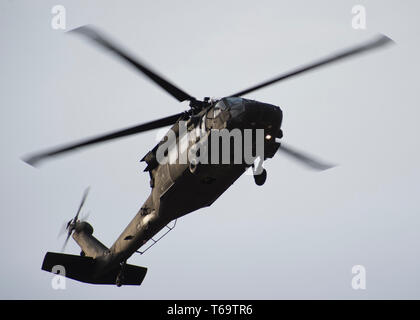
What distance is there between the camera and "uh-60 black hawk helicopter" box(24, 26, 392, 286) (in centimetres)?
1500

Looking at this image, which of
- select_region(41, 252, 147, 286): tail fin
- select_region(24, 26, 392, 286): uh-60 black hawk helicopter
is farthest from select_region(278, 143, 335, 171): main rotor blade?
Answer: select_region(41, 252, 147, 286): tail fin

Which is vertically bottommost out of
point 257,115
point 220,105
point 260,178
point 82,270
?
point 82,270

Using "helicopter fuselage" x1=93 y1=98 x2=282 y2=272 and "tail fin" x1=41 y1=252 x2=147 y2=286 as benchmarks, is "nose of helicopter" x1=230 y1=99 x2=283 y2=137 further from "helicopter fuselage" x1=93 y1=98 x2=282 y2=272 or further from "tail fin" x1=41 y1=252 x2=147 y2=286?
"tail fin" x1=41 y1=252 x2=147 y2=286

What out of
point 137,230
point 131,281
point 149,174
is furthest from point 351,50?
point 131,281

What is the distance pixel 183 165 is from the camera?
16516mm

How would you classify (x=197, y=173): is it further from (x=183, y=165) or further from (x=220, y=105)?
(x=220, y=105)

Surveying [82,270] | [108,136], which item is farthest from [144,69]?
[82,270]

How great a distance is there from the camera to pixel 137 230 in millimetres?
19828

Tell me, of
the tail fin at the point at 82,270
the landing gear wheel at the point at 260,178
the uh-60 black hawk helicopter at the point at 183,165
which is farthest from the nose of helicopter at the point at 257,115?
the tail fin at the point at 82,270

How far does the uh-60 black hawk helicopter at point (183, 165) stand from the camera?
1500cm
